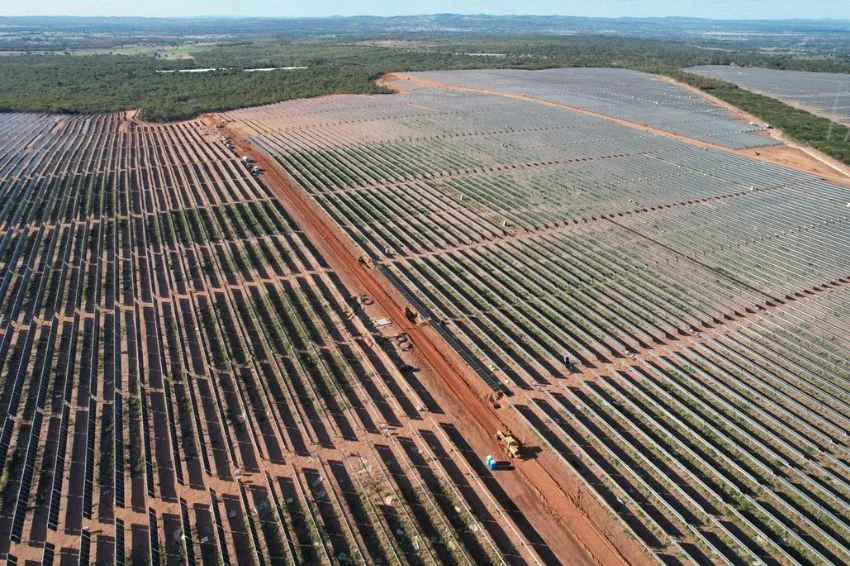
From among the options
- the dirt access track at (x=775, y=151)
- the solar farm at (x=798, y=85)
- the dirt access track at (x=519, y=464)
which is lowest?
the dirt access track at (x=519, y=464)

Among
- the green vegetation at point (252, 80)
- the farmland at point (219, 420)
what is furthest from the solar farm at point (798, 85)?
the farmland at point (219, 420)

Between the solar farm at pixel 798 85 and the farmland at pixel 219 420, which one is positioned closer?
the farmland at pixel 219 420

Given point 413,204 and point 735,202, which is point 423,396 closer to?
point 413,204

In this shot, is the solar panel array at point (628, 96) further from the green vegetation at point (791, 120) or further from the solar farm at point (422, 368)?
the solar farm at point (422, 368)

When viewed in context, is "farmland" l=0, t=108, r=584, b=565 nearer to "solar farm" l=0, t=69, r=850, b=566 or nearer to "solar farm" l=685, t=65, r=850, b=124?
"solar farm" l=0, t=69, r=850, b=566

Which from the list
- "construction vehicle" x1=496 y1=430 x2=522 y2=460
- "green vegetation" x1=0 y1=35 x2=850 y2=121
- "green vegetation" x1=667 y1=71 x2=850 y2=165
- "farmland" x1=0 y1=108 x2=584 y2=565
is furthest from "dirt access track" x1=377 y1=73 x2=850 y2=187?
"farmland" x1=0 y1=108 x2=584 y2=565

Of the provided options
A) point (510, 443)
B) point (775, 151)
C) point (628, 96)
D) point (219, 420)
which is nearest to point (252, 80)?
point (628, 96)

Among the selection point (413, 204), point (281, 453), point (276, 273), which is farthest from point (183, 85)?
point (281, 453)

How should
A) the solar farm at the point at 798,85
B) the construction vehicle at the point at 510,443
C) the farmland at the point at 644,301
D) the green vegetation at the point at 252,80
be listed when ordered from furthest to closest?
the solar farm at the point at 798,85, the green vegetation at the point at 252,80, the construction vehicle at the point at 510,443, the farmland at the point at 644,301
